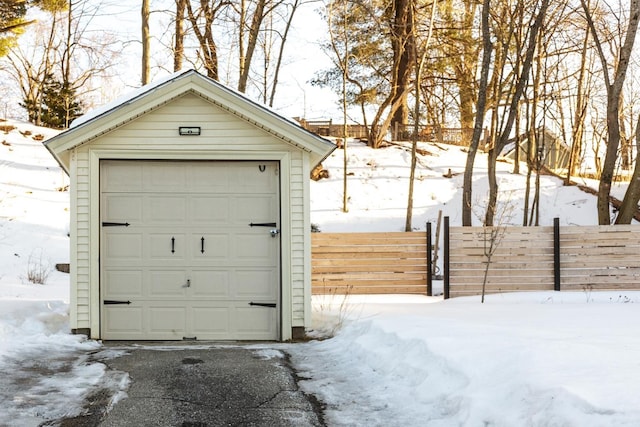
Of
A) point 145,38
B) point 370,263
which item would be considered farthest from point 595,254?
point 145,38

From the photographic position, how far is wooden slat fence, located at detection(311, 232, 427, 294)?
14.8 metres

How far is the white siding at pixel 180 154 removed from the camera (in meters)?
8.91

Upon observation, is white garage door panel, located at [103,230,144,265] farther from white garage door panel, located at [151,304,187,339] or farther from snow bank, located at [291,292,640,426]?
snow bank, located at [291,292,640,426]

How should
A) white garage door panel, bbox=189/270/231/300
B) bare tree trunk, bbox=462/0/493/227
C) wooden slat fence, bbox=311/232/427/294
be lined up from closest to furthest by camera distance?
white garage door panel, bbox=189/270/231/300, wooden slat fence, bbox=311/232/427/294, bare tree trunk, bbox=462/0/493/227

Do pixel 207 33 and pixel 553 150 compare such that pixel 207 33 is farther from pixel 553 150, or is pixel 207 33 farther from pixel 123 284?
pixel 553 150

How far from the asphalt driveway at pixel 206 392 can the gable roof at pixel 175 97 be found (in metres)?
2.76

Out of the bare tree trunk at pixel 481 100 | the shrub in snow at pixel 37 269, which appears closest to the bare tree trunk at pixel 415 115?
the bare tree trunk at pixel 481 100

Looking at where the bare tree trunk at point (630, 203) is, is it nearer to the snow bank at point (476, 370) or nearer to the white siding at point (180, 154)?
the snow bank at point (476, 370)

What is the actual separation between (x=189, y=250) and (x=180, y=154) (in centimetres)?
129

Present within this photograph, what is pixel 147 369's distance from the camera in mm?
6973

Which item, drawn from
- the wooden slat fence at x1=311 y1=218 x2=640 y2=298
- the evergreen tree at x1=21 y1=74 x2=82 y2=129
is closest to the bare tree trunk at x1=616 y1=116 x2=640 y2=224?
the wooden slat fence at x1=311 y1=218 x2=640 y2=298

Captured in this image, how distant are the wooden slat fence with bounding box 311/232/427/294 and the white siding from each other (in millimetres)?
5611

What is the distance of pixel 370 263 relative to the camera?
14875 mm

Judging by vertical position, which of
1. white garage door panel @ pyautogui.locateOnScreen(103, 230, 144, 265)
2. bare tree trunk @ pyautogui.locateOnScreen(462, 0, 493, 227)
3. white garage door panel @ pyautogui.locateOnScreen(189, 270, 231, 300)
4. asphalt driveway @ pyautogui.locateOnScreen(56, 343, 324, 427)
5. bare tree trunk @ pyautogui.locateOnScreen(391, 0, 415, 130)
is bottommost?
asphalt driveway @ pyautogui.locateOnScreen(56, 343, 324, 427)
